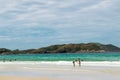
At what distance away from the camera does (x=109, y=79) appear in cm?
→ 2558

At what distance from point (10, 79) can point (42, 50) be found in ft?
561

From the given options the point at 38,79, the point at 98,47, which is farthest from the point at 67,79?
the point at 98,47

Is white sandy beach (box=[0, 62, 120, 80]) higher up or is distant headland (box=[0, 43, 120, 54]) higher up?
distant headland (box=[0, 43, 120, 54])

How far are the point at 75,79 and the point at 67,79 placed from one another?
25.6 inches

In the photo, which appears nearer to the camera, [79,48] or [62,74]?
[62,74]

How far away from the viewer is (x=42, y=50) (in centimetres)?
19762

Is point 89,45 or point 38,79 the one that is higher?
point 89,45

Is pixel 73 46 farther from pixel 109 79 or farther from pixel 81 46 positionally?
pixel 109 79

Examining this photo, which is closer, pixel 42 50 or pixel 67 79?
pixel 67 79

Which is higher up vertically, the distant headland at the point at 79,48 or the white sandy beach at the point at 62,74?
the distant headland at the point at 79,48

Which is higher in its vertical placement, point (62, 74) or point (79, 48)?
point (79, 48)

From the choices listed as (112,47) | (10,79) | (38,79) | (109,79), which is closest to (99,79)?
(109,79)

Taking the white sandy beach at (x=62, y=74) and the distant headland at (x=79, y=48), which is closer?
the white sandy beach at (x=62, y=74)

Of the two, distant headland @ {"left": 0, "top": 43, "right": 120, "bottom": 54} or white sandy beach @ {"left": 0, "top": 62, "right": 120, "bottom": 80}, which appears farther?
distant headland @ {"left": 0, "top": 43, "right": 120, "bottom": 54}
